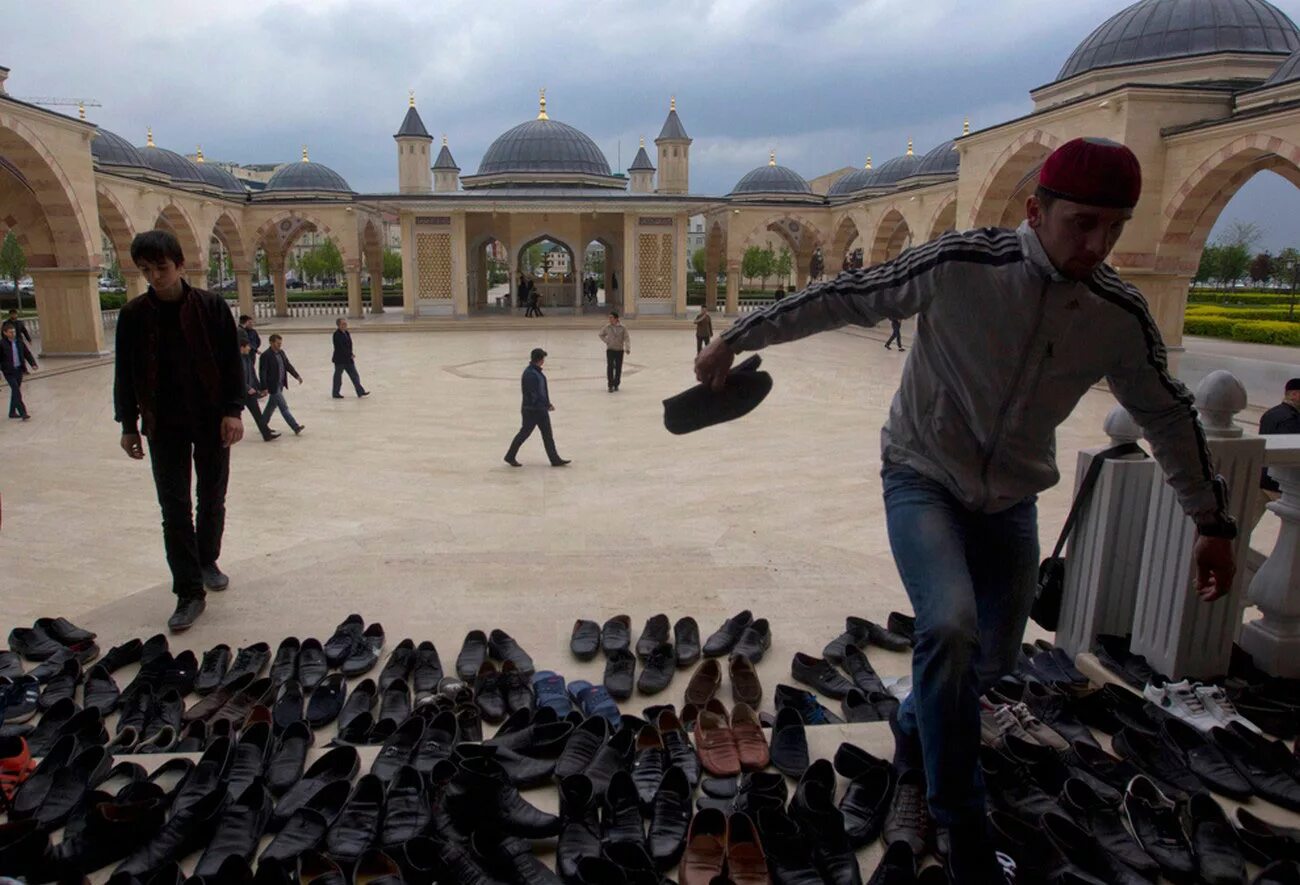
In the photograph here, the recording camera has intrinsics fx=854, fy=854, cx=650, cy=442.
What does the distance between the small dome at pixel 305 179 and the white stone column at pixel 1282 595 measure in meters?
34.0

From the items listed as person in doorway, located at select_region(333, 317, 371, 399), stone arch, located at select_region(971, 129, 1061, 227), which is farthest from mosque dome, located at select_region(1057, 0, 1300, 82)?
person in doorway, located at select_region(333, 317, 371, 399)

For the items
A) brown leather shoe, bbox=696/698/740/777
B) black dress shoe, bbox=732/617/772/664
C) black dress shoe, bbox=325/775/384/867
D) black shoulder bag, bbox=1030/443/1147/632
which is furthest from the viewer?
black dress shoe, bbox=732/617/772/664

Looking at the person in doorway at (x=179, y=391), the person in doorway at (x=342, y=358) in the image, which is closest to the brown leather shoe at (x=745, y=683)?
the person in doorway at (x=179, y=391)

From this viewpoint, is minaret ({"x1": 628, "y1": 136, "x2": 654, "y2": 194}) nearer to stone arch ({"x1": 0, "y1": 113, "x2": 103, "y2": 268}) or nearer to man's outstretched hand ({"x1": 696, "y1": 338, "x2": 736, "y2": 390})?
stone arch ({"x1": 0, "y1": 113, "x2": 103, "y2": 268})

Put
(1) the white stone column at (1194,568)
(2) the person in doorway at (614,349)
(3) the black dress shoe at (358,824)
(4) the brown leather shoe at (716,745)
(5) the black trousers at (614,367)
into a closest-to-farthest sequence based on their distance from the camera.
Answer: (3) the black dress shoe at (358,824), (4) the brown leather shoe at (716,745), (1) the white stone column at (1194,568), (2) the person in doorway at (614,349), (5) the black trousers at (614,367)

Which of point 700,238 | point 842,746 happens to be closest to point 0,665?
point 842,746

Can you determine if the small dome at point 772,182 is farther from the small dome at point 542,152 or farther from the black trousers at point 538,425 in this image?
the black trousers at point 538,425

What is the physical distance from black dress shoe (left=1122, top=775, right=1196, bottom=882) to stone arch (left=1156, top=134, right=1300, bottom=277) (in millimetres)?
15034

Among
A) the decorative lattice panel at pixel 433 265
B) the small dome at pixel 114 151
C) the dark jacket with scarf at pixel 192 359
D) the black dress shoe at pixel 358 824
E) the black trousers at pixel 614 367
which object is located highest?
the small dome at pixel 114 151

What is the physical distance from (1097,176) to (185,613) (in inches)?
158

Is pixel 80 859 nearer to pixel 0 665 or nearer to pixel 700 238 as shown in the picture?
pixel 0 665

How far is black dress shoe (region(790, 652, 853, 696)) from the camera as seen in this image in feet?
10.9

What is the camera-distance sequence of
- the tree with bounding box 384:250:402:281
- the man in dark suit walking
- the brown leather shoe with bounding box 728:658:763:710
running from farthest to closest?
the tree with bounding box 384:250:402:281 → the man in dark suit walking → the brown leather shoe with bounding box 728:658:763:710

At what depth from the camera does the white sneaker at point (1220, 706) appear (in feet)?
8.69
